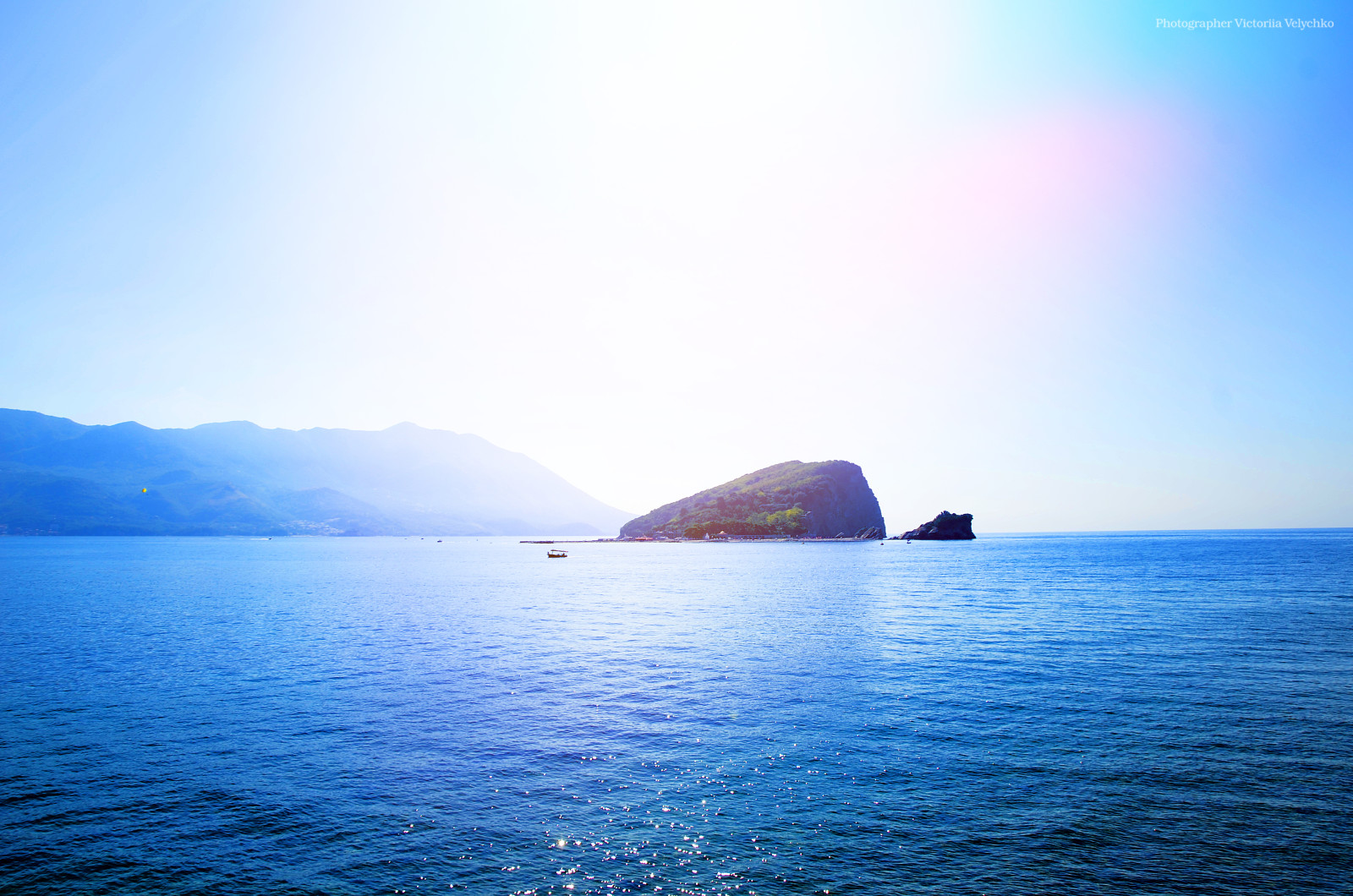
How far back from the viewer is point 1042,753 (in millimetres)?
28766

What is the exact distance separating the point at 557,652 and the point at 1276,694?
49269 millimetres

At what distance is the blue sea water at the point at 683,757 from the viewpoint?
19562 mm

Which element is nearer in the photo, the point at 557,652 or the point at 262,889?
the point at 262,889

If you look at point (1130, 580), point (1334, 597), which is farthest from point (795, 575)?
point (1334, 597)

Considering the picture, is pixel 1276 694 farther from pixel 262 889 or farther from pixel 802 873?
pixel 262 889

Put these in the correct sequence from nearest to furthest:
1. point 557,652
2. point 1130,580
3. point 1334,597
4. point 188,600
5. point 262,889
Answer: point 262,889 < point 557,652 < point 1334,597 < point 188,600 < point 1130,580

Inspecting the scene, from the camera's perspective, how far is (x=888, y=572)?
142 meters

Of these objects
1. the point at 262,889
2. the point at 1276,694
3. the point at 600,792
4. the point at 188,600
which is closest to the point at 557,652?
the point at 600,792

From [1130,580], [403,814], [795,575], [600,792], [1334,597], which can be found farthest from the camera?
[795,575]

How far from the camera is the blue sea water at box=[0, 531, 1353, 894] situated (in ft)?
64.2

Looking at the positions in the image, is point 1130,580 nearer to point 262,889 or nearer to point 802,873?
point 802,873

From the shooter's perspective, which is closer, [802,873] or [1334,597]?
[802,873]

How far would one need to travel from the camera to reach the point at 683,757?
93.4ft

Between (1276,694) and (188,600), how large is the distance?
397 feet
